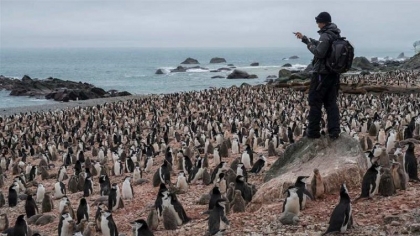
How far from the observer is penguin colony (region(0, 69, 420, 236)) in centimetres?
882

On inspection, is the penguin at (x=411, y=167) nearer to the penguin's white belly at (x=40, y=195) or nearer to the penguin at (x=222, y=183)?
the penguin at (x=222, y=183)

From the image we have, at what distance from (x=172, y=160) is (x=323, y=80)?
8.43 metres

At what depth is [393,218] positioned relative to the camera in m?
7.04

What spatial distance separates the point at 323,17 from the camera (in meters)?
8.51

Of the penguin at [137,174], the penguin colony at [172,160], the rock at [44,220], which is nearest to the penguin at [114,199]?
the penguin colony at [172,160]

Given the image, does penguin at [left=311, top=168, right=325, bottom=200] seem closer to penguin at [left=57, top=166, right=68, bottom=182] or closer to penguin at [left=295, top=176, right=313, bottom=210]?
penguin at [left=295, top=176, right=313, bottom=210]

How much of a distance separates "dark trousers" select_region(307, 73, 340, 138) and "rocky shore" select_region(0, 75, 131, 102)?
1624 inches

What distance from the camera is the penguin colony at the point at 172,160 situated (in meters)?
8.82

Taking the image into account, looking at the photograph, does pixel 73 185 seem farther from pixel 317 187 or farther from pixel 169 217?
pixel 317 187

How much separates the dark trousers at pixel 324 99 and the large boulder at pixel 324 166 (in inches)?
10.4

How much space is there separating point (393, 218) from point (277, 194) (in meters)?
Answer: 2.42

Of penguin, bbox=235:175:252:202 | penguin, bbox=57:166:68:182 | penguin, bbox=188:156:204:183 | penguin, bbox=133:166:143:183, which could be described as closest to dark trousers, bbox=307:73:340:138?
penguin, bbox=235:175:252:202

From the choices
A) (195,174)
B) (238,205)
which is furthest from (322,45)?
(195,174)

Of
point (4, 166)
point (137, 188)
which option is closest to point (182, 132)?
point (4, 166)
